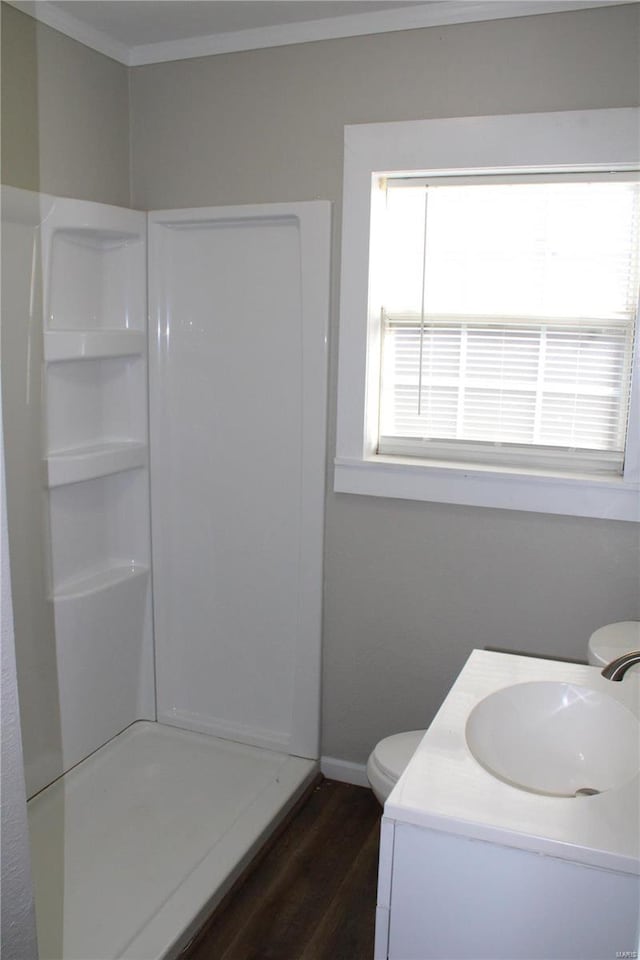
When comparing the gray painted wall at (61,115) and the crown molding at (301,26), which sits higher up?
the crown molding at (301,26)

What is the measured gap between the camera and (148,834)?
229cm

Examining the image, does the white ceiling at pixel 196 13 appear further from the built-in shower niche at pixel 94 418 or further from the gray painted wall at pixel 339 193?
the built-in shower niche at pixel 94 418

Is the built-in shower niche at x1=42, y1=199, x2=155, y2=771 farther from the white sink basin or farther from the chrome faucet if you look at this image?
the chrome faucet

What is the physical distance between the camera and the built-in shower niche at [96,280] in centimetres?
245

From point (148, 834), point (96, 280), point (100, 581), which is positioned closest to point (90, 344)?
point (96, 280)

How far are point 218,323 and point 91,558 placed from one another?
929mm

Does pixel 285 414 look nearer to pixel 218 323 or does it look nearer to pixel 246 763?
pixel 218 323

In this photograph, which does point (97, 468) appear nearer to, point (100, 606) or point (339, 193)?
point (100, 606)

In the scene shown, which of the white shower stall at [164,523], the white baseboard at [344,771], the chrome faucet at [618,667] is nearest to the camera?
the chrome faucet at [618,667]

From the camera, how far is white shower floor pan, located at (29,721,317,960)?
1939 millimetres

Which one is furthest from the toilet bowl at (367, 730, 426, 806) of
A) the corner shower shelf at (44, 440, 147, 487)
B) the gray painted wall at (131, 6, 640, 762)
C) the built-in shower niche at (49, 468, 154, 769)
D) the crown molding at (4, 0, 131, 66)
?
the crown molding at (4, 0, 131, 66)

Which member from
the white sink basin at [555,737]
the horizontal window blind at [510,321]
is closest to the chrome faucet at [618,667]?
the white sink basin at [555,737]

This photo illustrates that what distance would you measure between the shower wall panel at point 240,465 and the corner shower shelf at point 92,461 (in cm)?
9

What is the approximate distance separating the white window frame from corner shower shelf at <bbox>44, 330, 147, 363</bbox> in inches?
29.1
